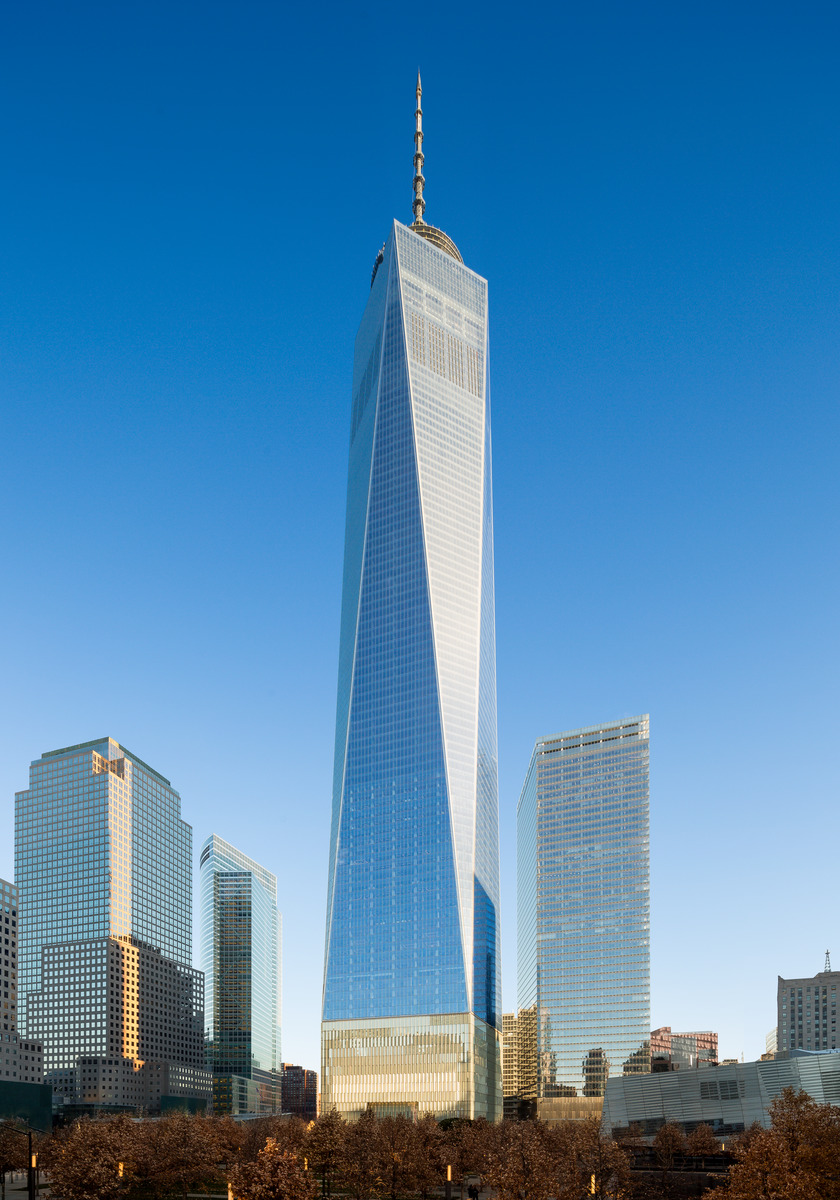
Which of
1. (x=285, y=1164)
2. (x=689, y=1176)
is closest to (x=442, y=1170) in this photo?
(x=689, y=1176)

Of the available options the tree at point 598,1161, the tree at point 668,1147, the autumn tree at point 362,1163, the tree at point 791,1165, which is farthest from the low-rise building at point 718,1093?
the tree at point 791,1165

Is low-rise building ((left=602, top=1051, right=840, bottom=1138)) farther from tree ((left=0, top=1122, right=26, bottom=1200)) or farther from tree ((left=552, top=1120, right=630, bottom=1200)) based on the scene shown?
tree ((left=0, top=1122, right=26, bottom=1200))

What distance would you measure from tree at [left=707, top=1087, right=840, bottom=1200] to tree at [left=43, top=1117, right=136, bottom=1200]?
1893 inches

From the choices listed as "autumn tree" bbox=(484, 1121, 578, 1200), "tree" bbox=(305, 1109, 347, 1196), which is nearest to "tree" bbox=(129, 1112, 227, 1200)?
"tree" bbox=(305, 1109, 347, 1196)

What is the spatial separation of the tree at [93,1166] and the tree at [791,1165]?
48.1 metres

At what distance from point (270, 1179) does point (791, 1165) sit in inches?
1207

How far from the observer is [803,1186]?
5875cm

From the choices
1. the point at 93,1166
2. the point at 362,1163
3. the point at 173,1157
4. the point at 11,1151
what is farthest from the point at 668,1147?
the point at 11,1151

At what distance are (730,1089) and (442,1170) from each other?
4361 cm

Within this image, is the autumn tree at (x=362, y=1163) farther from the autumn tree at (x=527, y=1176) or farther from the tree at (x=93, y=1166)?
the tree at (x=93, y=1166)

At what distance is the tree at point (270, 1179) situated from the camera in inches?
2569

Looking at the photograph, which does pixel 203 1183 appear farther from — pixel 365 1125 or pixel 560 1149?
pixel 560 1149

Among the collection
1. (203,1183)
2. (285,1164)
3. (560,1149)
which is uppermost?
(285,1164)

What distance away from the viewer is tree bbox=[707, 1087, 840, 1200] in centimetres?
5981
